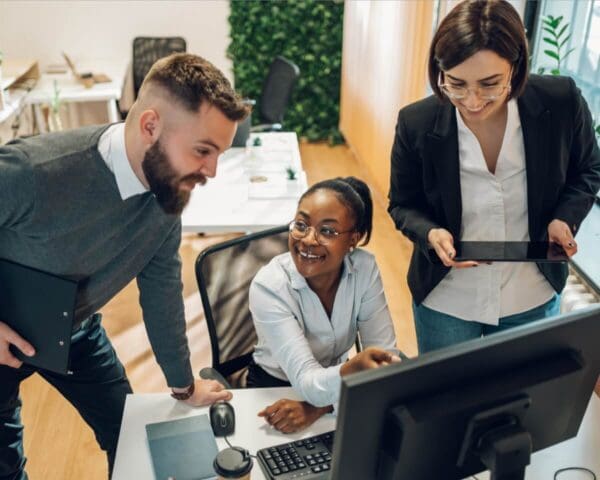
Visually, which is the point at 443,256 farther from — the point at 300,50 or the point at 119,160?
the point at 300,50

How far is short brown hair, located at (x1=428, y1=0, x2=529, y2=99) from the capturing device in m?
1.45

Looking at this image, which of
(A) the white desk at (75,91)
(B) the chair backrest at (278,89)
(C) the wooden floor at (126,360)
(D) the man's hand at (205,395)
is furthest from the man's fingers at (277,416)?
(A) the white desk at (75,91)

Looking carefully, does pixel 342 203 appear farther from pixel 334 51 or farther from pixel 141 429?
pixel 334 51

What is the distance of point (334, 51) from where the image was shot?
592 cm

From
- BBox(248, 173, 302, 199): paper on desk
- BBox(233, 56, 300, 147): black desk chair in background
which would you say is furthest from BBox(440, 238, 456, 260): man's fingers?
BBox(233, 56, 300, 147): black desk chair in background

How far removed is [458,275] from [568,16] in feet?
6.52

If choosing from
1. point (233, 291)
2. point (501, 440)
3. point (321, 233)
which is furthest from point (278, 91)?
point (501, 440)

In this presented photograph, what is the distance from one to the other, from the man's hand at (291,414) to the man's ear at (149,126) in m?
0.66

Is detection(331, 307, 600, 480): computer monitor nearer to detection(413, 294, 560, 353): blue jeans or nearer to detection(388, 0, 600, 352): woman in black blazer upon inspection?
detection(388, 0, 600, 352): woman in black blazer

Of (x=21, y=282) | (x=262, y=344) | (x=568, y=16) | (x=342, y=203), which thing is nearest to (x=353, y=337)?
(x=262, y=344)

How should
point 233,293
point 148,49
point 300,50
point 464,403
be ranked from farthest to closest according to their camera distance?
point 300,50
point 148,49
point 233,293
point 464,403

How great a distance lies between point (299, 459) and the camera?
1.38m

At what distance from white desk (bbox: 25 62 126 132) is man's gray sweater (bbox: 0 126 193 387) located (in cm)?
333

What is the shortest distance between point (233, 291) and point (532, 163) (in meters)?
0.91
